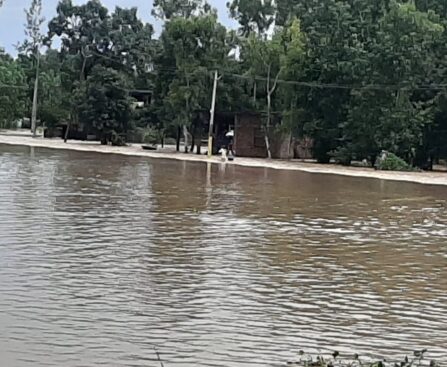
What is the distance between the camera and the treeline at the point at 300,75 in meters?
42.4

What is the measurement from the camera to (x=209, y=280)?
9562 mm

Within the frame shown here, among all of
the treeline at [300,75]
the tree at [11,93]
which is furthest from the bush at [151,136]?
the tree at [11,93]

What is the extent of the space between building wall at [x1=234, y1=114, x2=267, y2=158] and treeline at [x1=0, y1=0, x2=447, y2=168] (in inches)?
42.8

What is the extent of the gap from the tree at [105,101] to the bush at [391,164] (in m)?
21.0

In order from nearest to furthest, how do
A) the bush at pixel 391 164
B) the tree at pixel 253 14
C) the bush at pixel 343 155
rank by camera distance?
the bush at pixel 391 164 < the bush at pixel 343 155 < the tree at pixel 253 14

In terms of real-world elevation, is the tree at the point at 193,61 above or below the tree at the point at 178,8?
below

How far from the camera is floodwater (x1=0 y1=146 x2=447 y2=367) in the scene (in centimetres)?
677

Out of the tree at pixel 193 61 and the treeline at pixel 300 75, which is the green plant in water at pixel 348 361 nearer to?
the treeline at pixel 300 75

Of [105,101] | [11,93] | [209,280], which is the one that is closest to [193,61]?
[105,101]

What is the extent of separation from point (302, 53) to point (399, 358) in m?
41.8

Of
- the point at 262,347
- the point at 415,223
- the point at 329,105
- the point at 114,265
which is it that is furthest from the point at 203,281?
the point at 329,105

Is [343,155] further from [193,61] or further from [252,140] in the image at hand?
[193,61]

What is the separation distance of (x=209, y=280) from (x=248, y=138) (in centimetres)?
4306

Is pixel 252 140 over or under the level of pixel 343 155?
over
